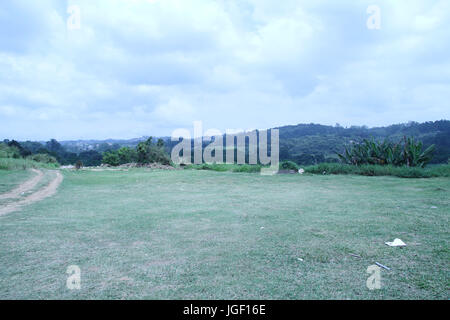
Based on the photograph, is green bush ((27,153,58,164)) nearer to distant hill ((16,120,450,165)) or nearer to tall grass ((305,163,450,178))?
distant hill ((16,120,450,165))

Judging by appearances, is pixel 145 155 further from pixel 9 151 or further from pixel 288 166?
pixel 288 166

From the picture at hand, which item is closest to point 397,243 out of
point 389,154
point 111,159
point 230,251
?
point 230,251

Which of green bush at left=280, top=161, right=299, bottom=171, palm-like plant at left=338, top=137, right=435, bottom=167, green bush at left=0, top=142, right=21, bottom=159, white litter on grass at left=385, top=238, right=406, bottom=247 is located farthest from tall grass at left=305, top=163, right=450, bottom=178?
green bush at left=0, top=142, right=21, bottom=159

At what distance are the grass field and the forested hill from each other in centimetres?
1329

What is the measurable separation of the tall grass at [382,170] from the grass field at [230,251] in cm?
663

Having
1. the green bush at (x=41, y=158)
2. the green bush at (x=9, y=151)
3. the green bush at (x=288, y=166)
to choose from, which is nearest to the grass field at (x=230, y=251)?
the green bush at (x=288, y=166)

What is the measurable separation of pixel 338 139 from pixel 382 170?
64.0ft

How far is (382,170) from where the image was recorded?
1393cm

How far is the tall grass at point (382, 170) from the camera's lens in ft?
41.6

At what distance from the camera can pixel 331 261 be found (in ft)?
11.3

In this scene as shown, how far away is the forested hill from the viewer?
2026cm

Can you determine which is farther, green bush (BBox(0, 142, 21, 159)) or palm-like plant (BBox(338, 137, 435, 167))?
green bush (BBox(0, 142, 21, 159))
